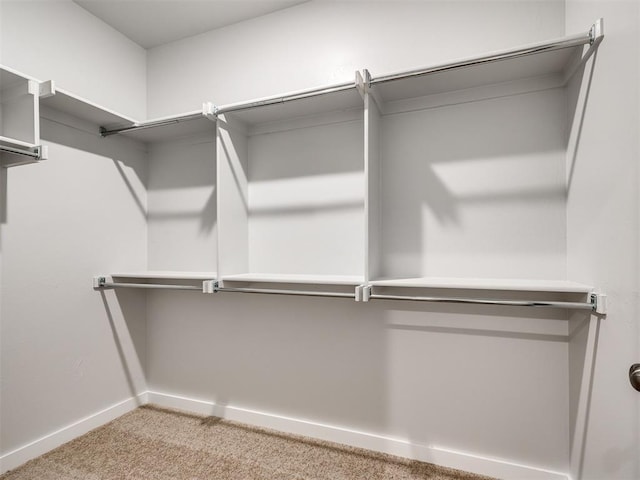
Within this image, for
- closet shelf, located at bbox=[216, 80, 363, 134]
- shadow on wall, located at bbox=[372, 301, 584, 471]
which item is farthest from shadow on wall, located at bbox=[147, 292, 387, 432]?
closet shelf, located at bbox=[216, 80, 363, 134]

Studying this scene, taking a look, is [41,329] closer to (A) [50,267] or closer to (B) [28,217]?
(A) [50,267]

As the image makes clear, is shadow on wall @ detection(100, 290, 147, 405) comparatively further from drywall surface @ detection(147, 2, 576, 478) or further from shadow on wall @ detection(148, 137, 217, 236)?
shadow on wall @ detection(148, 137, 217, 236)

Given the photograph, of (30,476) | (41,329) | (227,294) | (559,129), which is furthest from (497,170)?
(30,476)

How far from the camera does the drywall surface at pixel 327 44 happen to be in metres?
1.61

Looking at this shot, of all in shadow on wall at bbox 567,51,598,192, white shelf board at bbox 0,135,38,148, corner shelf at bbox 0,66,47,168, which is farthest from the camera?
corner shelf at bbox 0,66,47,168

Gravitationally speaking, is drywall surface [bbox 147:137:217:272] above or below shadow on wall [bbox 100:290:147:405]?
above

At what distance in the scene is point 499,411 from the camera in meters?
1.60

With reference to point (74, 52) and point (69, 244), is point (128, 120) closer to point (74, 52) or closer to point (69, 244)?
point (74, 52)

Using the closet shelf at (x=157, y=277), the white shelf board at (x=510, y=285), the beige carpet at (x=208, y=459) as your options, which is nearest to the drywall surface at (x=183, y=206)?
the closet shelf at (x=157, y=277)

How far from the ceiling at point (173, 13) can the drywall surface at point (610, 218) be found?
153 cm

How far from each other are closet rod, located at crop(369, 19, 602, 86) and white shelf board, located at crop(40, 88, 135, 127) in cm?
141

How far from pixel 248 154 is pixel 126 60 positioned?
107 centimetres

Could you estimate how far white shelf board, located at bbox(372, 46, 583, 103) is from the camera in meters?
1.39

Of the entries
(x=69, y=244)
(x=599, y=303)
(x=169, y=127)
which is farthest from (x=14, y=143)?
(x=599, y=303)
